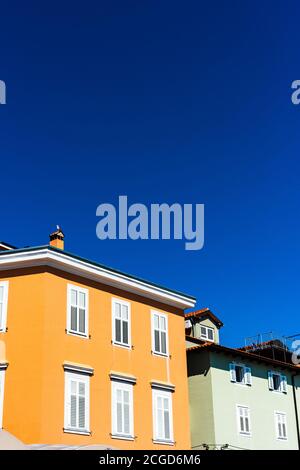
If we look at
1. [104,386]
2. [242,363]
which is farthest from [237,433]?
[104,386]

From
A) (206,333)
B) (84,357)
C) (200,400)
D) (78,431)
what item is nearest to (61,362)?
(84,357)

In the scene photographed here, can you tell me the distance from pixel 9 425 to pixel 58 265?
734 cm

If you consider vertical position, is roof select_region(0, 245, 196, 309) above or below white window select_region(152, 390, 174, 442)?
above

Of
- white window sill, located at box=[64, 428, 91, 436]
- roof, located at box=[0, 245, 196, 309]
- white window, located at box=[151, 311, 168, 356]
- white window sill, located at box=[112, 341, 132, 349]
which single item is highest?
roof, located at box=[0, 245, 196, 309]

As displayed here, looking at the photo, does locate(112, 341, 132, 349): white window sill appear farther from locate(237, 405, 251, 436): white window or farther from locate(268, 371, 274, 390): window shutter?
locate(268, 371, 274, 390): window shutter

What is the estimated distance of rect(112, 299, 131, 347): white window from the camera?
34062 mm

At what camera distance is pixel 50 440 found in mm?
29141

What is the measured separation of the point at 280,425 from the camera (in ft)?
145

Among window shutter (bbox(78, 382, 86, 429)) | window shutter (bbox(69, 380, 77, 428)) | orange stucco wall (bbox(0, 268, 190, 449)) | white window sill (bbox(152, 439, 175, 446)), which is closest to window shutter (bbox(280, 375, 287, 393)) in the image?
orange stucco wall (bbox(0, 268, 190, 449))

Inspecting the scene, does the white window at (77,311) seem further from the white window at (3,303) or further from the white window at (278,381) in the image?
the white window at (278,381)

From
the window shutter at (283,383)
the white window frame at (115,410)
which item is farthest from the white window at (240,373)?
the white window frame at (115,410)

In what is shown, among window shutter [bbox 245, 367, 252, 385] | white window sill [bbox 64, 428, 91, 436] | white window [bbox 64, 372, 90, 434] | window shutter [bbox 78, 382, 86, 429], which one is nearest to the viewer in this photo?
white window sill [bbox 64, 428, 91, 436]

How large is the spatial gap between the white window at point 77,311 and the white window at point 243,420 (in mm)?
13479

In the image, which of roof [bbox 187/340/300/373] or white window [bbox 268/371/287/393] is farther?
white window [bbox 268/371/287/393]
